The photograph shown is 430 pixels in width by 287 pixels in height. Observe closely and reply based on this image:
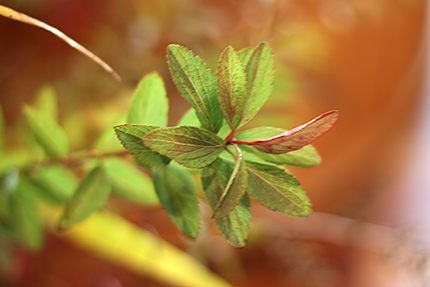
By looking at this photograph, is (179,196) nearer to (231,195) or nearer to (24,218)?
(231,195)

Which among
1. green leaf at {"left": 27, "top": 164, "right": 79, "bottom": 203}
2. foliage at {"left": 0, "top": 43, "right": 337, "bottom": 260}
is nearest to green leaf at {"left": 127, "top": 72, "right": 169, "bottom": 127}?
foliage at {"left": 0, "top": 43, "right": 337, "bottom": 260}

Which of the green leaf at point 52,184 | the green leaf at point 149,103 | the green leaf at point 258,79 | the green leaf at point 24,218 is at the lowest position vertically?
the green leaf at point 24,218

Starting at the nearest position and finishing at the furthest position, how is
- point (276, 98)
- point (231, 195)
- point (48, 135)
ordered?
point (231, 195) → point (48, 135) → point (276, 98)

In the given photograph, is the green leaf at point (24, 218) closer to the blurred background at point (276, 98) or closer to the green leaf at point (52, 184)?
the green leaf at point (52, 184)

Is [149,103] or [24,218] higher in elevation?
[149,103]

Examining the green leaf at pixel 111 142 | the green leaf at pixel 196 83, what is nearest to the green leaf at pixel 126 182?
the green leaf at pixel 111 142

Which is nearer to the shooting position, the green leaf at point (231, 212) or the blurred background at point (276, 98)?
the green leaf at point (231, 212)

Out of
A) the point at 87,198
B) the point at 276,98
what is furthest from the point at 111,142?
the point at 276,98
